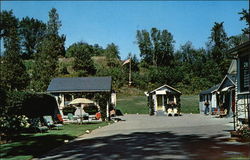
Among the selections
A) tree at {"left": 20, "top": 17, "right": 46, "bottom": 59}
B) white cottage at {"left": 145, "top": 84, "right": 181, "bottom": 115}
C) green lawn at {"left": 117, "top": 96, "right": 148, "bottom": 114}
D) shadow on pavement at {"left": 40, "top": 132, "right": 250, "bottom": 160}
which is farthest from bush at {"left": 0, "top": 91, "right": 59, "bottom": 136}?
tree at {"left": 20, "top": 17, "right": 46, "bottom": 59}

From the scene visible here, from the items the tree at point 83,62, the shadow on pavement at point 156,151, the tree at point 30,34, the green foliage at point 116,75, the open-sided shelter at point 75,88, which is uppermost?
the tree at point 30,34

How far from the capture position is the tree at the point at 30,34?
88238mm

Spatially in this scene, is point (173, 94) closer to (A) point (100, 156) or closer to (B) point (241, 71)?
(B) point (241, 71)

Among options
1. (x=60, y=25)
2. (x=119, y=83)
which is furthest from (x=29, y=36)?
(x=119, y=83)

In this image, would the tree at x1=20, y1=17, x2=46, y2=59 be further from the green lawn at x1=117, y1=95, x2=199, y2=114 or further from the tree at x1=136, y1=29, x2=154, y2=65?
the green lawn at x1=117, y1=95, x2=199, y2=114

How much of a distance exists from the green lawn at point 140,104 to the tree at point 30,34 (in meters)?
45.3

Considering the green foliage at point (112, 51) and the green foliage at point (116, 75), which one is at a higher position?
the green foliage at point (112, 51)

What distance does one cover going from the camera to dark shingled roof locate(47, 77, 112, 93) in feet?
100

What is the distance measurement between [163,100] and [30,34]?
65.1m

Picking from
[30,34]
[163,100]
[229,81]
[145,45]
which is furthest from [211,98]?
[30,34]

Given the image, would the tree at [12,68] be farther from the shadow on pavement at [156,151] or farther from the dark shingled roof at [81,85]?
the shadow on pavement at [156,151]

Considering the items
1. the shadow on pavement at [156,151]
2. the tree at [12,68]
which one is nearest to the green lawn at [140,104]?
the tree at [12,68]

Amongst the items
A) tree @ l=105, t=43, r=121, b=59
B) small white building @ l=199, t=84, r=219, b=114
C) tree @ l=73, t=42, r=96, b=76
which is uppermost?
tree @ l=105, t=43, r=121, b=59

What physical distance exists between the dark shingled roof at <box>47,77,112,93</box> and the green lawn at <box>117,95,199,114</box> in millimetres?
11126
